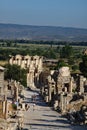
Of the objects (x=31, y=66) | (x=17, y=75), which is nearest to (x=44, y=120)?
(x=17, y=75)

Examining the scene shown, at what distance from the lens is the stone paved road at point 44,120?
113 ft

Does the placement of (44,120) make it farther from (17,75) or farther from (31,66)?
(31,66)

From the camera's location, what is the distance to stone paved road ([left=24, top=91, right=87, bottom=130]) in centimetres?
3439

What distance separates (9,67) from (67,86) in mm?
18540

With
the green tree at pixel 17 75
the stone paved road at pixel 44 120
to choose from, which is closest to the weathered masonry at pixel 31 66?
the green tree at pixel 17 75

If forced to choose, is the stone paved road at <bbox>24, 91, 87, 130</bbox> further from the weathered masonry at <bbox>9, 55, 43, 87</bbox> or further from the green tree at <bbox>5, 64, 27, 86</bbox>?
the weathered masonry at <bbox>9, 55, 43, 87</bbox>

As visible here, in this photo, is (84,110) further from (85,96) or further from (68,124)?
(85,96)

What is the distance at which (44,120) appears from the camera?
38.1 m

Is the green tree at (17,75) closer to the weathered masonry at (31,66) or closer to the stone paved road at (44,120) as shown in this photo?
the weathered masonry at (31,66)

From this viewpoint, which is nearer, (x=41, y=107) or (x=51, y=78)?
(x=41, y=107)

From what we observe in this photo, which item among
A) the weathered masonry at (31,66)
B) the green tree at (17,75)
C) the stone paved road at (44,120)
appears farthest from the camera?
the weathered masonry at (31,66)

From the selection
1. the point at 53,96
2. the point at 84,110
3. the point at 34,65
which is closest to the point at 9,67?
the point at 34,65

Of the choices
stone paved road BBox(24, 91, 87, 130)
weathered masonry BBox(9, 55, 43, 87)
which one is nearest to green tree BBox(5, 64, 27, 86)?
weathered masonry BBox(9, 55, 43, 87)

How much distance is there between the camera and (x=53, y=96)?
4941cm
